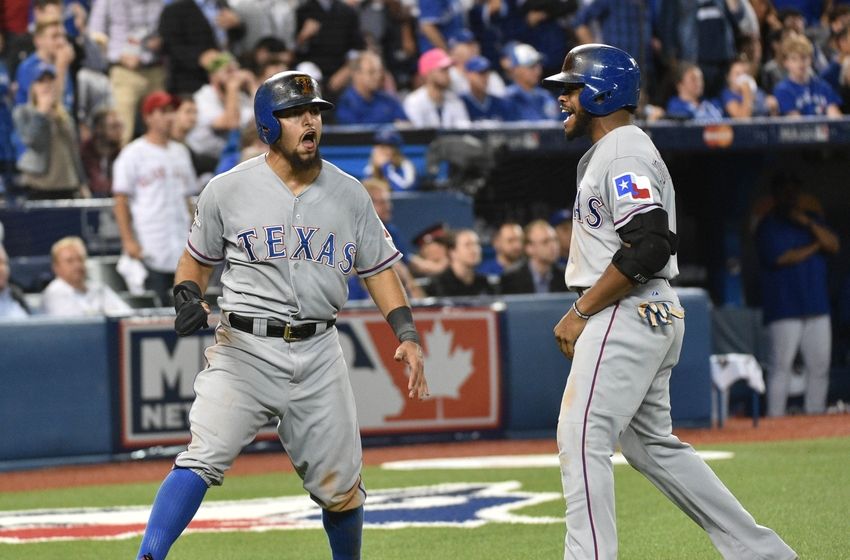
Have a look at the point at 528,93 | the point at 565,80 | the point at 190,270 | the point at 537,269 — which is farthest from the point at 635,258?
the point at 528,93

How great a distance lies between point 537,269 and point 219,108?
11.2 feet

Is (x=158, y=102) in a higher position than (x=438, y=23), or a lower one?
lower

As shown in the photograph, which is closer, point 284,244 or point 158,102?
point 284,244

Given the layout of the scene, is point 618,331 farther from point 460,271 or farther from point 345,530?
point 460,271

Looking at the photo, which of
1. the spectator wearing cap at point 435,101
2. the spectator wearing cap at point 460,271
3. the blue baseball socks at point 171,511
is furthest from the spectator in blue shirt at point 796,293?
the blue baseball socks at point 171,511

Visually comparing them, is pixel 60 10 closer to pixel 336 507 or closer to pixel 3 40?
pixel 3 40

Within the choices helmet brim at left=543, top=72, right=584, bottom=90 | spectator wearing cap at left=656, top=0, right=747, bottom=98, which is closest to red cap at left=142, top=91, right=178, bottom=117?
spectator wearing cap at left=656, top=0, right=747, bottom=98

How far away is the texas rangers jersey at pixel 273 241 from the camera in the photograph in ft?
16.9

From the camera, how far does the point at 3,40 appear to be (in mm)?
13414

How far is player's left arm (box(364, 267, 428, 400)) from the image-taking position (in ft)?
17.0

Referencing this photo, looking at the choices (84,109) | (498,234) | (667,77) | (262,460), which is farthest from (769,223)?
(84,109)

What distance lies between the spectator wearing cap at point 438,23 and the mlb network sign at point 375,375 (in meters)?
4.81

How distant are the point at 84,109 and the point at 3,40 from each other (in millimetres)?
1093

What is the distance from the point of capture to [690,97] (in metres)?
14.0
